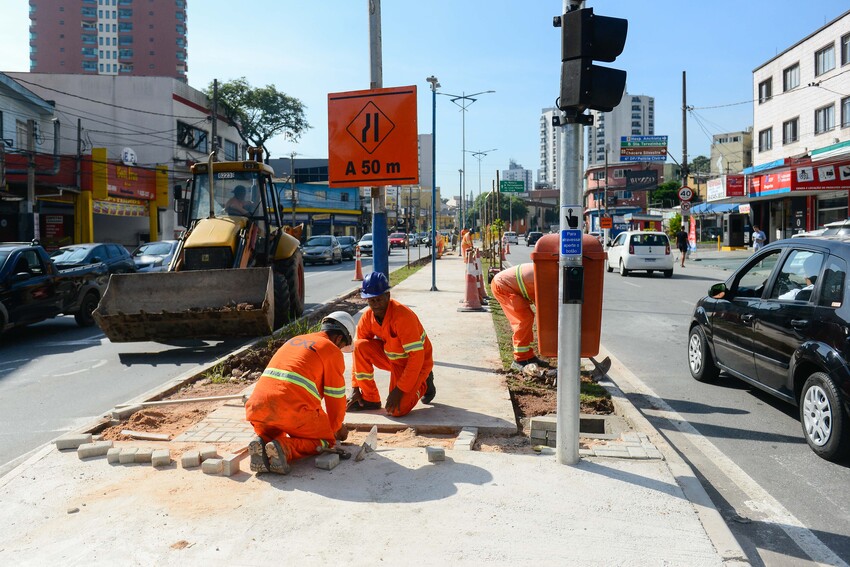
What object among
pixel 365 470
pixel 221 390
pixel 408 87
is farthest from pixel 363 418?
pixel 408 87

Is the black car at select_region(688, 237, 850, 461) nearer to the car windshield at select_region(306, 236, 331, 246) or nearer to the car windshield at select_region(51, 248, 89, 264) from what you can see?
the car windshield at select_region(51, 248, 89, 264)

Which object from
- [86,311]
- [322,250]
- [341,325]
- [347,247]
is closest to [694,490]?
[341,325]

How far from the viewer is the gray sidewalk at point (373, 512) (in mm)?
3621

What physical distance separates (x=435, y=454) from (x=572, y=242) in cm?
174

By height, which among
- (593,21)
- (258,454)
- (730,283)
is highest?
(593,21)

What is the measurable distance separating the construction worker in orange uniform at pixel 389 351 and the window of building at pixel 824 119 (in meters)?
34.4

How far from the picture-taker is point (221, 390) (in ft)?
24.8

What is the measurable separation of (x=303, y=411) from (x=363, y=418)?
1.42 metres

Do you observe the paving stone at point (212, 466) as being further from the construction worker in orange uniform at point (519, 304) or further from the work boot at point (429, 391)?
the construction worker in orange uniform at point (519, 304)

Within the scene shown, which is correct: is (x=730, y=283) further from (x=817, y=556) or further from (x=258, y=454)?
(x=258, y=454)

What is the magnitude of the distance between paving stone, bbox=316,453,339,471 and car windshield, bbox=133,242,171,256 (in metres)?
17.8

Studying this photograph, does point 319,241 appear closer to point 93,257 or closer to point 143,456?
point 93,257

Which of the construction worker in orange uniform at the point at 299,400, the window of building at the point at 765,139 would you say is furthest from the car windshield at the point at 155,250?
the window of building at the point at 765,139

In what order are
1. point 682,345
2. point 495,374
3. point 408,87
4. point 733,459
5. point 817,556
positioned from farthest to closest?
point 682,345 → point 408,87 → point 495,374 → point 733,459 → point 817,556
